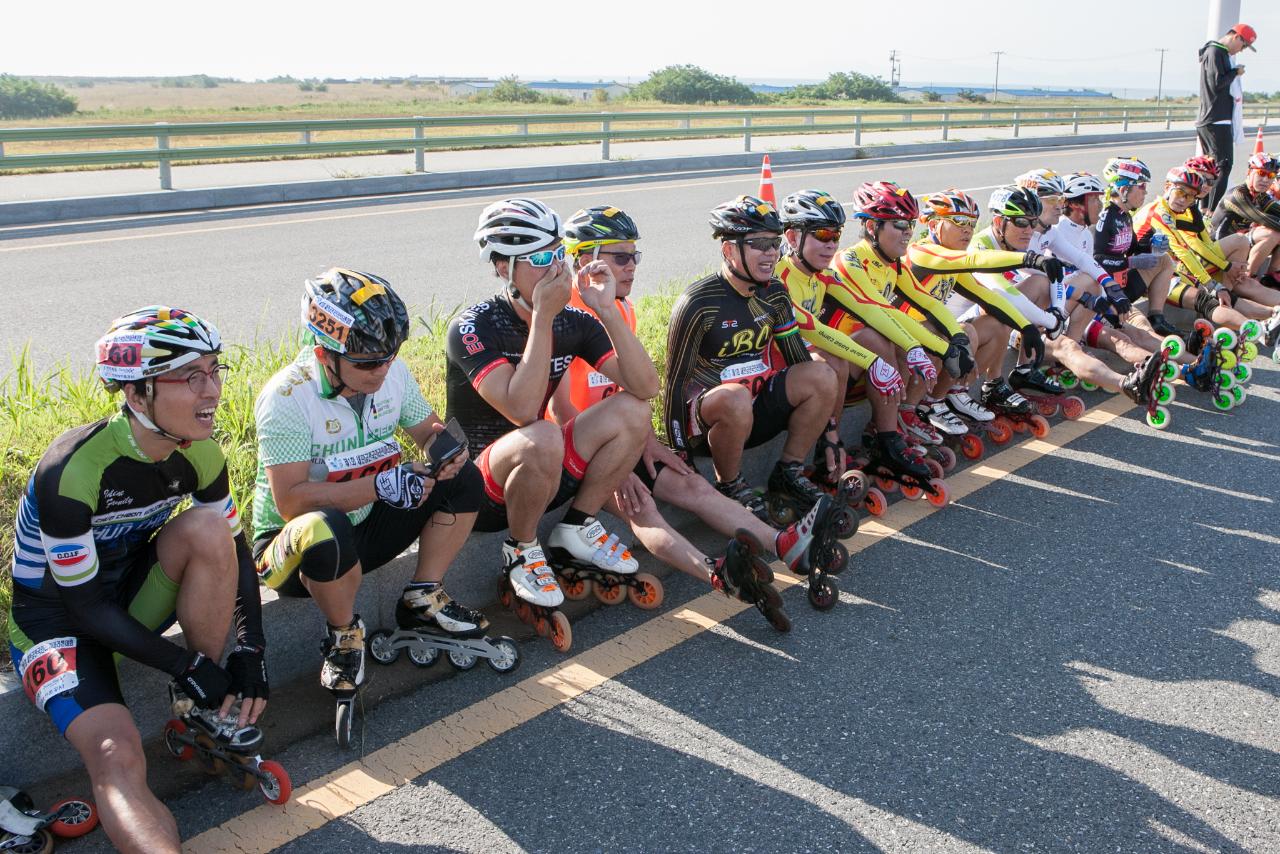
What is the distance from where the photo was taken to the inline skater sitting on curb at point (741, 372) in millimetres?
5613

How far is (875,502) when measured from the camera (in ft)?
19.4

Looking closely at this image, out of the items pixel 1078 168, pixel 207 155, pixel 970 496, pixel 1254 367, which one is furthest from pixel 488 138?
pixel 970 496

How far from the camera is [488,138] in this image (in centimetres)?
2422

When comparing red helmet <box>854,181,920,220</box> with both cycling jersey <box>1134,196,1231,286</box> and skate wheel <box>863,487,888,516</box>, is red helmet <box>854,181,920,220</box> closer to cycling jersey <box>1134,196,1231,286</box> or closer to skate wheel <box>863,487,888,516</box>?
skate wheel <box>863,487,888,516</box>

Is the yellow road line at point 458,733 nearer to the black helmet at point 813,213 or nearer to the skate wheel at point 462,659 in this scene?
the skate wheel at point 462,659

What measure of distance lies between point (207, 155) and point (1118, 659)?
16375 mm

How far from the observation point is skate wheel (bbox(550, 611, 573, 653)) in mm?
4410

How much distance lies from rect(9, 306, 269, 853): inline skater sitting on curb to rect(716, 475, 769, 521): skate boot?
2588 mm

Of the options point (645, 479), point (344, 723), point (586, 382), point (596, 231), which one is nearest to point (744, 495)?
point (645, 479)

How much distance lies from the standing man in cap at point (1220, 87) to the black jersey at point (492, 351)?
10870mm

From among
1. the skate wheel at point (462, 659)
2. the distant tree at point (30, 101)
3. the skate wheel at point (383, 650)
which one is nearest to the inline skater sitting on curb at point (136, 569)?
the skate wheel at point (383, 650)

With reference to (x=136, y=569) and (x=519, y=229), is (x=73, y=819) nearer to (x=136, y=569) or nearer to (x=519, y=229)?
(x=136, y=569)

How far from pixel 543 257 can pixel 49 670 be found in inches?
92.3

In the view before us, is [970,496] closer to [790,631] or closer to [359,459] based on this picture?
[790,631]
